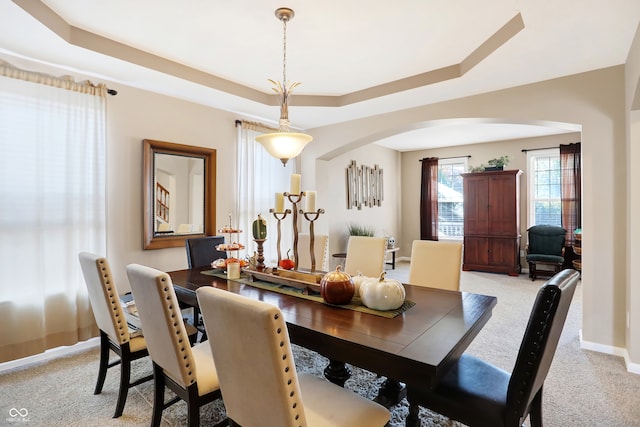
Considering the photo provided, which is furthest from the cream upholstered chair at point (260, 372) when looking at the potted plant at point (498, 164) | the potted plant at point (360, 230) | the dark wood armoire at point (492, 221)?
the potted plant at point (498, 164)

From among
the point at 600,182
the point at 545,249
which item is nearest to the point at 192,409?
the point at 600,182

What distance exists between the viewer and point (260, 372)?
3.54 ft

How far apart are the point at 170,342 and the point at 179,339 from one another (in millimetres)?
46

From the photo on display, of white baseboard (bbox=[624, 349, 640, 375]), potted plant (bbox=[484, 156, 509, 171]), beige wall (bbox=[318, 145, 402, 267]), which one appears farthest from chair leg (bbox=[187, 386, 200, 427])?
potted plant (bbox=[484, 156, 509, 171])

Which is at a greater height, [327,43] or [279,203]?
[327,43]

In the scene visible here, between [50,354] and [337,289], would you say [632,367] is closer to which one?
[337,289]

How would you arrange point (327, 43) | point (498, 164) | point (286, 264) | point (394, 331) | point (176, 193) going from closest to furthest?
point (394, 331), point (286, 264), point (327, 43), point (176, 193), point (498, 164)

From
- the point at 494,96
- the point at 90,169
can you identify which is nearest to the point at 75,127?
the point at 90,169

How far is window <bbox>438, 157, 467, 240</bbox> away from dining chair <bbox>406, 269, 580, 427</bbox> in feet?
19.6

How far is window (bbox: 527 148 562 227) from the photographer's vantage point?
6.12 meters

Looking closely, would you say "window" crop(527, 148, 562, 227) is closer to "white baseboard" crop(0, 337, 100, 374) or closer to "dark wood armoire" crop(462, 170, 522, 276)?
"dark wood armoire" crop(462, 170, 522, 276)

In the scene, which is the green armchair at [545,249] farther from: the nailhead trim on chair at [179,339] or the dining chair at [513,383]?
the nailhead trim on chair at [179,339]

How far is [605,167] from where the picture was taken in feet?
9.41

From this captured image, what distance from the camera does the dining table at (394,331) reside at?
121 centimetres
